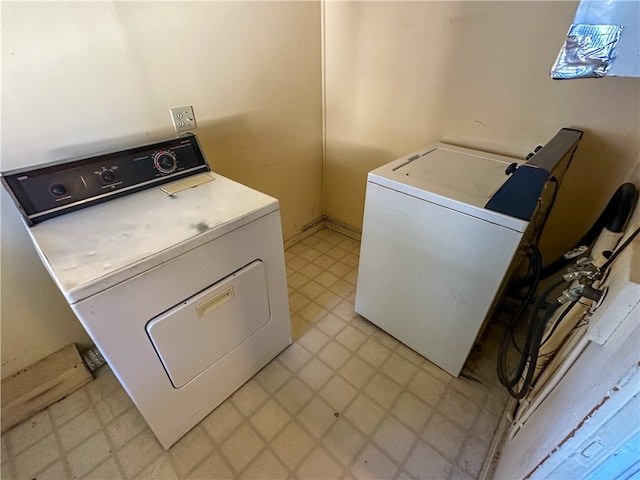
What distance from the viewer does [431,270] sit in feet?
4.18

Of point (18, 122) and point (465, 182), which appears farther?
point (465, 182)

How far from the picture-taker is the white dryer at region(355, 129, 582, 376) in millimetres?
1002

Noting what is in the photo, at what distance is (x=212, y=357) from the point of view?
3.96 feet

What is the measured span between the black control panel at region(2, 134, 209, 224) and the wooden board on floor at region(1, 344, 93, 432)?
76 centimetres

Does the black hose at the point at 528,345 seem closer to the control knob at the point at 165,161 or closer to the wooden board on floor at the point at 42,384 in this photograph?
the control knob at the point at 165,161

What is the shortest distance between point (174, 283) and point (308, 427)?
0.84m

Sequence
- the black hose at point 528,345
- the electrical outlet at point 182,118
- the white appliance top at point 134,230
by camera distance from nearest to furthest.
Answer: the white appliance top at point 134,230
the black hose at point 528,345
the electrical outlet at point 182,118

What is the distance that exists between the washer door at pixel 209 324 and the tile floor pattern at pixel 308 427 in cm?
33

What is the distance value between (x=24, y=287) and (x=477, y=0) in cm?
222

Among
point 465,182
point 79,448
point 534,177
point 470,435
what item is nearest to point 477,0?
point 465,182

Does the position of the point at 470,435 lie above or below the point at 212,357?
below

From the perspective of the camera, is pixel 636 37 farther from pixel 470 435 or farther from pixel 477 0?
pixel 470 435

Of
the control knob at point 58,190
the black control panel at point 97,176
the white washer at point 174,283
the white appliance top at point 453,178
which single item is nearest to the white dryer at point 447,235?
the white appliance top at point 453,178

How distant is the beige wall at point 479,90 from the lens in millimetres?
1219
